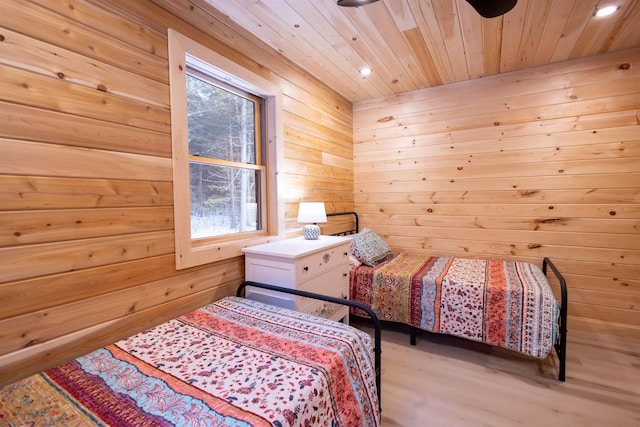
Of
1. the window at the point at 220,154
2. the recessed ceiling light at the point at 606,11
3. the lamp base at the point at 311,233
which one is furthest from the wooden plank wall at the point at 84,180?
the recessed ceiling light at the point at 606,11

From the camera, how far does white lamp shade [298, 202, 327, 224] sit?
241 cm

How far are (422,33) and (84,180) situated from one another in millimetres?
2315

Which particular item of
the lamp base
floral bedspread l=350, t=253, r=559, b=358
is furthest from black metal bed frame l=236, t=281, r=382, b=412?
floral bedspread l=350, t=253, r=559, b=358

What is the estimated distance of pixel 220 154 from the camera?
205 centimetres

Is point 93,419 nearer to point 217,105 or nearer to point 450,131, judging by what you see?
point 217,105

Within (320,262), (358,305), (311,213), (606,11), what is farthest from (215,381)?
(606,11)

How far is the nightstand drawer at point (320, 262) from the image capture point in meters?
1.84

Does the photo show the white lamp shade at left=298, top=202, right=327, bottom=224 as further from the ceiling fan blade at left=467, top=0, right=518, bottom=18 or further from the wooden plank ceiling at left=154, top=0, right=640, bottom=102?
the ceiling fan blade at left=467, top=0, right=518, bottom=18

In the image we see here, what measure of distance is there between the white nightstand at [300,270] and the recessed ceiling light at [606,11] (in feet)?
7.63

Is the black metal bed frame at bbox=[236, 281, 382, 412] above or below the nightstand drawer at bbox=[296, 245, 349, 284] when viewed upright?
below

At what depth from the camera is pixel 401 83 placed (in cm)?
308

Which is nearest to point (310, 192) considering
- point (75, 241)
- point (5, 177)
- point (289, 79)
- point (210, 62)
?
point (289, 79)

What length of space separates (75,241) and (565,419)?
2653mm

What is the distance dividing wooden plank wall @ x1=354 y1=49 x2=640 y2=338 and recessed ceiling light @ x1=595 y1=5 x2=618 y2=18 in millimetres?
744
